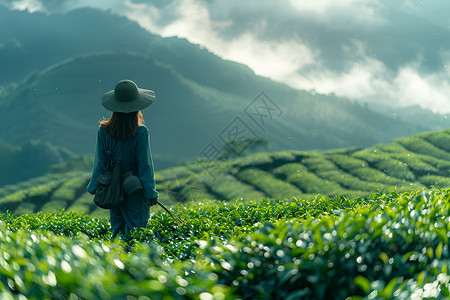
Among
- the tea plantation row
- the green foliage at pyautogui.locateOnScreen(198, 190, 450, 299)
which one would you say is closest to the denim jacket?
the tea plantation row

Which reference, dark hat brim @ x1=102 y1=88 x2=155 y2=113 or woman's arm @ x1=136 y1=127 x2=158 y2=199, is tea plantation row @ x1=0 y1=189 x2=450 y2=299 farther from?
dark hat brim @ x1=102 y1=88 x2=155 y2=113

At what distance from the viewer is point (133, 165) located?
4.70 meters

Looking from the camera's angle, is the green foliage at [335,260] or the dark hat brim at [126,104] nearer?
the green foliage at [335,260]

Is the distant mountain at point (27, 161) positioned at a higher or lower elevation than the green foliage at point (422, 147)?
lower

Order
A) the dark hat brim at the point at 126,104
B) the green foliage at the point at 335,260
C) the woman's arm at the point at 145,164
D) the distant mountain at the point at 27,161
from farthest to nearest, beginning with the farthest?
1. the distant mountain at the point at 27,161
2. the woman's arm at the point at 145,164
3. the dark hat brim at the point at 126,104
4. the green foliage at the point at 335,260

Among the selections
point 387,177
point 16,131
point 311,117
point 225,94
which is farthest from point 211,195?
point 225,94

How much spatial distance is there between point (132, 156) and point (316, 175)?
31.6 ft

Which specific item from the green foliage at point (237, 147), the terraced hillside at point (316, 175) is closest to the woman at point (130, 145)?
the terraced hillside at point (316, 175)

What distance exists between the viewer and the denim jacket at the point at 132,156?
→ 15.1ft

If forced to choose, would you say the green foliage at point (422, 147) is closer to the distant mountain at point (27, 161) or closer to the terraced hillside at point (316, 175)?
the terraced hillside at point (316, 175)

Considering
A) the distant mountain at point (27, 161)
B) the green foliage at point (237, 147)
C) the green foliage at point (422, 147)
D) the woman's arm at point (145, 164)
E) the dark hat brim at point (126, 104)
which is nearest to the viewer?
the dark hat brim at point (126, 104)

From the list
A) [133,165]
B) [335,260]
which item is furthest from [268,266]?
[133,165]

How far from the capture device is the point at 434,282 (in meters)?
2.29

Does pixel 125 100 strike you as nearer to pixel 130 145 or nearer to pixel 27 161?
pixel 130 145
